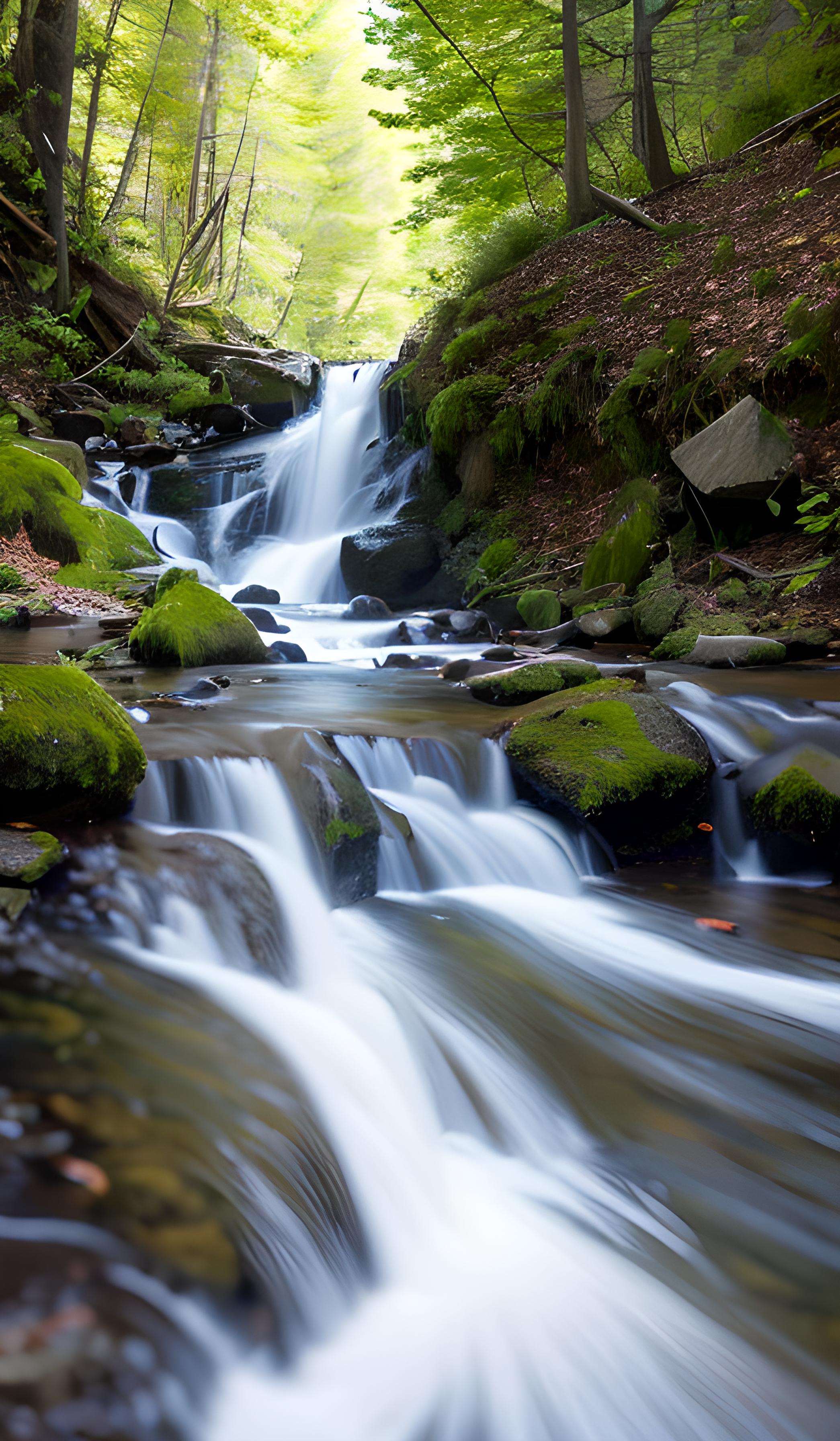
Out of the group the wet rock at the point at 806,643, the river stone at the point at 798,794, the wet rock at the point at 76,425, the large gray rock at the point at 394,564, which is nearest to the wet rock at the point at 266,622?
the large gray rock at the point at 394,564

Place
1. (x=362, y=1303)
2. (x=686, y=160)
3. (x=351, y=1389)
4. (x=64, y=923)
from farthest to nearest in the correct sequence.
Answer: (x=686, y=160) < (x=64, y=923) < (x=362, y=1303) < (x=351, y=1389)

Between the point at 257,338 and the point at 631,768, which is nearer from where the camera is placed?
the point at 631,768

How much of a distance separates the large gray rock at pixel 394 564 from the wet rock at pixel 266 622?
1730 millimetres

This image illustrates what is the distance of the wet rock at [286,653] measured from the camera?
25.4 feet

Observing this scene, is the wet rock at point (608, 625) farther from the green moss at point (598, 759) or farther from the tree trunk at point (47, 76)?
the tree trunk at point (47, 76)

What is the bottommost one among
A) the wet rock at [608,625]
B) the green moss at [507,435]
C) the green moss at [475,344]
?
the wet rock at [608,625]

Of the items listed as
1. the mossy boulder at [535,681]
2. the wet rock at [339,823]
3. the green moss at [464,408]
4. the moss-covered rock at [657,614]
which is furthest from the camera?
the green moss at [464,408]

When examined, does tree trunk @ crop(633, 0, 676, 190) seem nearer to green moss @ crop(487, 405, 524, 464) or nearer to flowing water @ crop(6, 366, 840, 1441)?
green moss @ crop(487, 405, 524, 464)

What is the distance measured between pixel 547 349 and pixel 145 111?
17.4 m

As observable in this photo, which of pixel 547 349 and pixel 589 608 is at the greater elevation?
pixel 547 349

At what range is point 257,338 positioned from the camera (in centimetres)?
2264

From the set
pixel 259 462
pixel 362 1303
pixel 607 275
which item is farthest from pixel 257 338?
pixel 362 1303

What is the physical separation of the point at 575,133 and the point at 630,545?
26.2 feet

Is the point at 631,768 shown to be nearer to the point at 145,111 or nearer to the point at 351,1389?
the point at 351,1389
